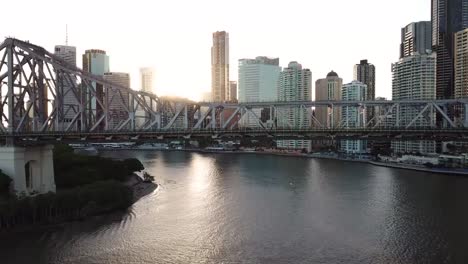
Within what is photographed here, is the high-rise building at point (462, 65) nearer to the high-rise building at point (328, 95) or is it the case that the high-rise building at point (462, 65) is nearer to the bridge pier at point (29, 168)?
the high-rise building at point (328, 95)

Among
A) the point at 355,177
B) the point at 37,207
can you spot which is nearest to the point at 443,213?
the point at 355,177

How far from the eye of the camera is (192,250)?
18.8 meters

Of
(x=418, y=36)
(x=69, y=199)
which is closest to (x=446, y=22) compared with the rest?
(x=418, y=36)

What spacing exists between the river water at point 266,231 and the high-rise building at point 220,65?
364 feet

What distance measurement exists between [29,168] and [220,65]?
122054 millimetres

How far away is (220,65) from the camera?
14662 cm

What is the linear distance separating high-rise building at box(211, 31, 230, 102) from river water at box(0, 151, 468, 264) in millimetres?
111038

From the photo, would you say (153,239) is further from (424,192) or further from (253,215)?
(424,192)

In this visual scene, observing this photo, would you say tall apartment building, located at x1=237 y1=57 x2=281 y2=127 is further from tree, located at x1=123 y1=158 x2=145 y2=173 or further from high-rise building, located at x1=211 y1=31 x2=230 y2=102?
tree, located at x1=123 y1=158 x2=145 y2=173

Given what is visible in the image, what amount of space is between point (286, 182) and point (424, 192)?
12.0 meters

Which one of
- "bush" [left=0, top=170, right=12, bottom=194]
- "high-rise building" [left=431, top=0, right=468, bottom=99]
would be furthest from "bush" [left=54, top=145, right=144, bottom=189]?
"high-rise building" [left=431, top=0, right=468, bottom=99]

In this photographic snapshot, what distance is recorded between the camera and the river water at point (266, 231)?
1805cm

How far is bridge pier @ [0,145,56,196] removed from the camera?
24.8 meters

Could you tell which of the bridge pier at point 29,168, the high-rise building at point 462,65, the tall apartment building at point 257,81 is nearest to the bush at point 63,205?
the bridge pier at point 29,168
